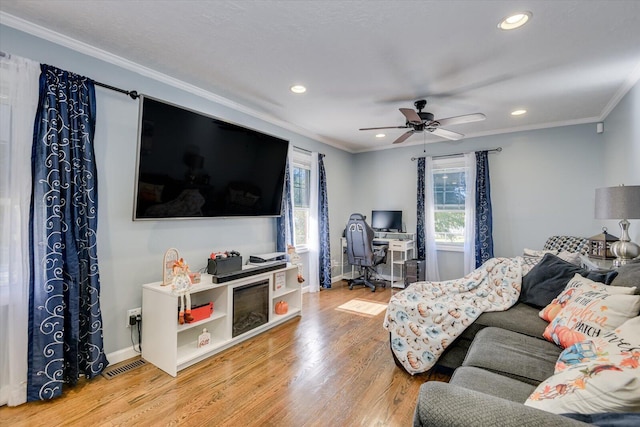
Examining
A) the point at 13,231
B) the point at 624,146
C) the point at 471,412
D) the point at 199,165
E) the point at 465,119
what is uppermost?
the point at 465,119

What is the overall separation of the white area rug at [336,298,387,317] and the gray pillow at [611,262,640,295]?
2.36 metres

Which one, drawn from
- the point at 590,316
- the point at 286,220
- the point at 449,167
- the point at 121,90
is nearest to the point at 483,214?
the point at 449,167

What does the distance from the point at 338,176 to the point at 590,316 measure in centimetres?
436

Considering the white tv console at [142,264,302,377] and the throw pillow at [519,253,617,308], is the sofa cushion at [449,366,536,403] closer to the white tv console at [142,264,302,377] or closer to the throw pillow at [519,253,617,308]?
the throw pillow at [519,253,617,308]

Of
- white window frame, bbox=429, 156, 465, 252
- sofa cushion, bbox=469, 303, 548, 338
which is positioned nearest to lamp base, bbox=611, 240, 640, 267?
sofa cushion, bbox=469, 303, 548, 338

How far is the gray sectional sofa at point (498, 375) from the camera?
2.93 feet

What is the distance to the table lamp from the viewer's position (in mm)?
2342

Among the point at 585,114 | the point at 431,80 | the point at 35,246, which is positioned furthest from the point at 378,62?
the point at 585,114

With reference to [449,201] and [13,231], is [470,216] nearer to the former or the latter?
[449,201]

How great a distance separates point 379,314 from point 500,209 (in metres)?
2.55

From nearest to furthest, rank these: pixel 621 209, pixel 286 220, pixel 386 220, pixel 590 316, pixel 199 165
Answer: pixel 590 316 → pixel 621 209 → pixel 199 165 → pixel 286 220 → pixel 386 220

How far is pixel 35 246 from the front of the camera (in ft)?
6.55

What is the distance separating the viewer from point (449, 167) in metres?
5.08

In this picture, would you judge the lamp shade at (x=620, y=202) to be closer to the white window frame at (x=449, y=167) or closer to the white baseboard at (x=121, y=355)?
the white window frame at (x=449, y=167)
